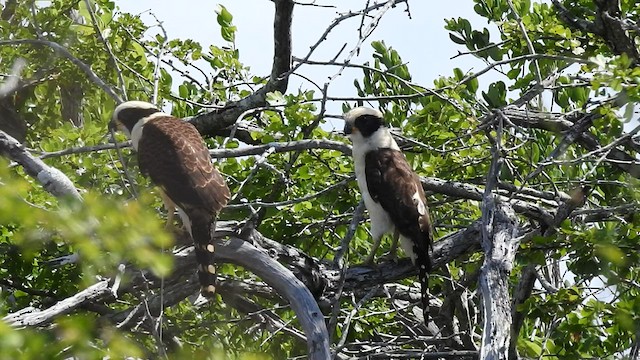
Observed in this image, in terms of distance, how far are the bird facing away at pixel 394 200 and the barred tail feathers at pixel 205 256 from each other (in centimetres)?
99

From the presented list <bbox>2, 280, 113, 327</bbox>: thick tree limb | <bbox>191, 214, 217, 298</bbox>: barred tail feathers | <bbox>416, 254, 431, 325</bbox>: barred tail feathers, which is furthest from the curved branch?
<bbox>2, 280, 113, 327</bbox>: thick tree limb

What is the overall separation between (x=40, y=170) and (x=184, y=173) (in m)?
1.18

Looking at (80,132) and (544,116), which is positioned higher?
(544,116)

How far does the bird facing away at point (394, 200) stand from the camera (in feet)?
16.9

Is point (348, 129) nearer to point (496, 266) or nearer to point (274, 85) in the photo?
point (274, 85)

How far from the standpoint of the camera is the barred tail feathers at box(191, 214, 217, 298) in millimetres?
4484

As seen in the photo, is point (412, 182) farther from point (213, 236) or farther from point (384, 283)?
point (213, 236)

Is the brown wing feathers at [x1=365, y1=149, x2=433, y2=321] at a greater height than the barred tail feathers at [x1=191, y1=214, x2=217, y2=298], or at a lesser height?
greater

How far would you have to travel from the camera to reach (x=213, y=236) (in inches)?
182

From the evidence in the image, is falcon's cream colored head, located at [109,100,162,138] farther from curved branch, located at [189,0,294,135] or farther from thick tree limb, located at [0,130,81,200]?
thick tree limb, located at [0,130,81,200]

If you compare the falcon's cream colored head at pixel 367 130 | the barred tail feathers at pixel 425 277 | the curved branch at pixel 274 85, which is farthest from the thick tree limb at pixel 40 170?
the falcon's cream colored head at pixel 367 130

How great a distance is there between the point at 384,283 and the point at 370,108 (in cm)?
122

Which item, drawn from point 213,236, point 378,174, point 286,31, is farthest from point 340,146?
point 213,236

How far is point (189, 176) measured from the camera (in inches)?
198
